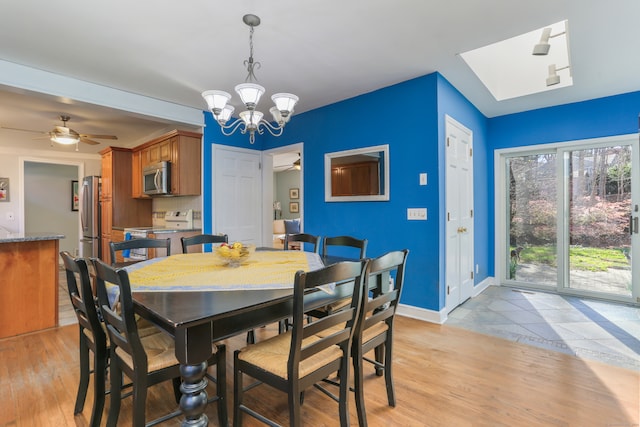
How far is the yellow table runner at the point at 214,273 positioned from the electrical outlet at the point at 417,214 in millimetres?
1296

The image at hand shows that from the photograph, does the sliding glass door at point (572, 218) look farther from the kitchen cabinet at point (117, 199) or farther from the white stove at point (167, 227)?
the kitchen cabinet at point (117, 199)

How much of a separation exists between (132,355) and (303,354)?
2.19 feet

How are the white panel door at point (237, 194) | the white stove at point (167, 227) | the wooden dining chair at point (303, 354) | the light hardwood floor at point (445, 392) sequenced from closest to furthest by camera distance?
1. the wooden dining chair at point (303, 354)
2. the light hardwood floor at point (445, 392)
3. the white stove at point (167, 227)
4. the white panel door at point (237, 194)

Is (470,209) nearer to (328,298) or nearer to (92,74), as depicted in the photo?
(328,298)

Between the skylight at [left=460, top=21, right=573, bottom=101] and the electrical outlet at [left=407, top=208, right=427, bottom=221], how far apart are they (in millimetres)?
1418

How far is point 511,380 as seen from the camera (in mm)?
2062

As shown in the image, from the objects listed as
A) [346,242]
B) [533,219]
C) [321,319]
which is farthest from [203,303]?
[533,219]

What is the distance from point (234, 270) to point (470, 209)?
10.0 feet

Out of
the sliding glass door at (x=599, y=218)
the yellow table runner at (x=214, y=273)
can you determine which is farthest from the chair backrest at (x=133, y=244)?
the sliding glass door at (x=599, y=218)

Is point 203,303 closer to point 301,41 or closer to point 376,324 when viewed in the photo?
point 376,324

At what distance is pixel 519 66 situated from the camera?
141 inches

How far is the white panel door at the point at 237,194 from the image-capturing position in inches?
171

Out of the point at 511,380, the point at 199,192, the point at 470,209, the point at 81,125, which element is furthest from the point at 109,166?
the point at 511,380

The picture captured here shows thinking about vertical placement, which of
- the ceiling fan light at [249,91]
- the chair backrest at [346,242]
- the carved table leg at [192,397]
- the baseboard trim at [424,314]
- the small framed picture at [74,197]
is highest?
the ceiling fan light at [249,91]
